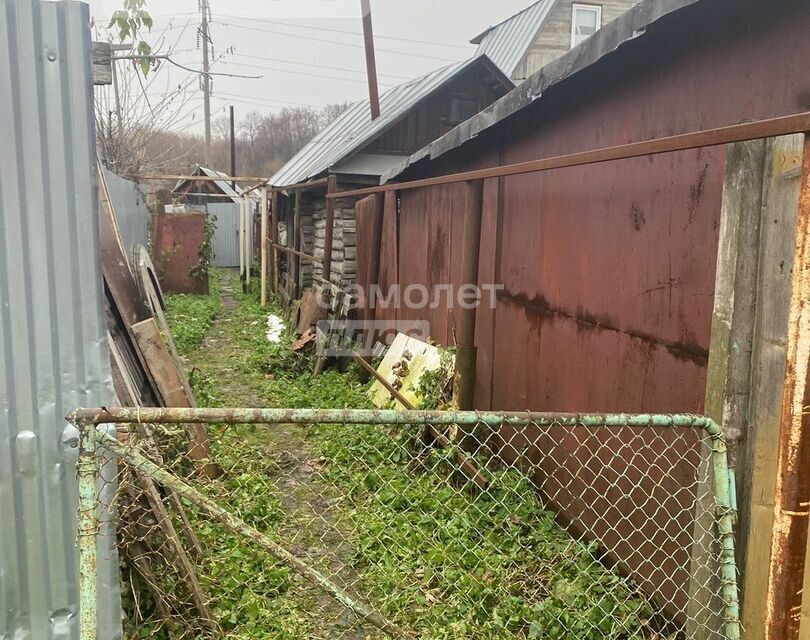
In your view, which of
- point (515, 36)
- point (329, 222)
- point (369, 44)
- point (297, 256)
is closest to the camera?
point (329, 222)

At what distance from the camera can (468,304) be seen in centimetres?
500

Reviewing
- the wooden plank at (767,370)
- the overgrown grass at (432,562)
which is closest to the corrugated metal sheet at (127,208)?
the overgrown grass at (432,562)

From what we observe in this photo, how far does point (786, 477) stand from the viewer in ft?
6.64

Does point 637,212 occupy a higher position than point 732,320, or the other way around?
point 637,212

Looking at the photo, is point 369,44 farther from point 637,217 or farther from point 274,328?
point 637,217

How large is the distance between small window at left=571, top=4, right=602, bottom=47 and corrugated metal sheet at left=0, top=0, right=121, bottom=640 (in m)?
23.0

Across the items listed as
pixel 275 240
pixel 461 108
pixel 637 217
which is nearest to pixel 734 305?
pixel 637 217

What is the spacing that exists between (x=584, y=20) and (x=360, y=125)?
14823 mm

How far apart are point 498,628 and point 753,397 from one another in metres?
1.65

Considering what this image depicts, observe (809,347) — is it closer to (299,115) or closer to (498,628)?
(498,628)

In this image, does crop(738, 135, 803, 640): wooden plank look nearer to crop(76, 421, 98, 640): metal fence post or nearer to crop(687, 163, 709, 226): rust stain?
crop(687, 163, 709, 226): rust stain

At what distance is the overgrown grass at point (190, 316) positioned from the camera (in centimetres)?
984

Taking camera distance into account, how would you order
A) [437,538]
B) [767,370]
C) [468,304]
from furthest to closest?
[468,304] → [437,538] → [767,370]

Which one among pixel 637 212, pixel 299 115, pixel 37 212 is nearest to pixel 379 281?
pixel 637 212
